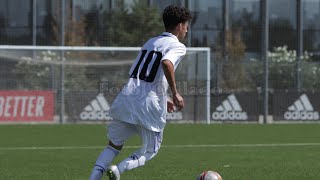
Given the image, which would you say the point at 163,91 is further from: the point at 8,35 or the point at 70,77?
the point at 8,35

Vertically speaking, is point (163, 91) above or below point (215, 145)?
above

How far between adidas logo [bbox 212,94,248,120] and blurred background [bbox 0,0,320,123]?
0.04 m

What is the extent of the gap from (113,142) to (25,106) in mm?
18694

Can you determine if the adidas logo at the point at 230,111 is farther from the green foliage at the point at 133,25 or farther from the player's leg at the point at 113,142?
the player's leg at the point at 113,142

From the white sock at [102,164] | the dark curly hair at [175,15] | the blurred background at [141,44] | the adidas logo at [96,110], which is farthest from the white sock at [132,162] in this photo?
the adidas logo at [96,110]

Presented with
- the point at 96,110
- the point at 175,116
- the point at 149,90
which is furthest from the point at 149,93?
the point at 175,116

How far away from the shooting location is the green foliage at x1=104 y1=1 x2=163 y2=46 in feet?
100

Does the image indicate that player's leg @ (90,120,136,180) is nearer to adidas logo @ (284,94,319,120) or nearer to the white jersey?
the white jersey

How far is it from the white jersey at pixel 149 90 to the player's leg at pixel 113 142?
0.13 metres

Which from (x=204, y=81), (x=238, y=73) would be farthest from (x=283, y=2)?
(x=204, y=81)

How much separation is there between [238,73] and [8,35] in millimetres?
9036

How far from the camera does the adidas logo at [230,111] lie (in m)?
28.5

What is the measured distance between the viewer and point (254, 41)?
1287 inches

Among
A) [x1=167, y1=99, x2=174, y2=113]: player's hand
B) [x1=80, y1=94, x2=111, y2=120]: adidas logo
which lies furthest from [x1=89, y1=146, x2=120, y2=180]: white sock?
[x1=80, y1=94, x2=111, y2=120]: adidas logo
